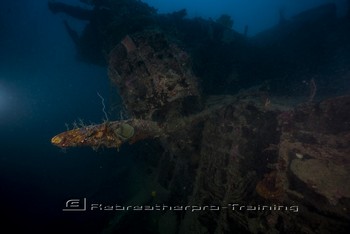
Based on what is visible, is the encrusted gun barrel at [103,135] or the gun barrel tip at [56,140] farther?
the encrusted gun barrel at [103,135]

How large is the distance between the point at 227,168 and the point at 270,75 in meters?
6.71

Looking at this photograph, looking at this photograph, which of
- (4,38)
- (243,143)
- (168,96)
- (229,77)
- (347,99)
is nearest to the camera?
(347,99)

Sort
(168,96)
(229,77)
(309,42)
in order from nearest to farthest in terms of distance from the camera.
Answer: (168,96), (229,77), (309,42)

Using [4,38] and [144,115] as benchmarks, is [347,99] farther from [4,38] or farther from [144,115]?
[4,38]

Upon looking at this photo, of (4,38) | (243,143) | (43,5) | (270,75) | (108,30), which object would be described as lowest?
(243,143)

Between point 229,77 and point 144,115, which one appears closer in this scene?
point 144,115

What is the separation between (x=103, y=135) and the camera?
471 cm

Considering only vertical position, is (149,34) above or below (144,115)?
above

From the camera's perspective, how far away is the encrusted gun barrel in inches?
175

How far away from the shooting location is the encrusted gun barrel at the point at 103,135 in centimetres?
445

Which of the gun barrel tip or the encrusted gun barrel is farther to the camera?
the encrusted gun barrel

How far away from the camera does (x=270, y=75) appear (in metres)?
10.9

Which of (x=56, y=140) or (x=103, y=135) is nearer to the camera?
(x=56, y=140)

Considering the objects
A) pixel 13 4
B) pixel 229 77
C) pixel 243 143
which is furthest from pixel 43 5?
pixel 243 143
